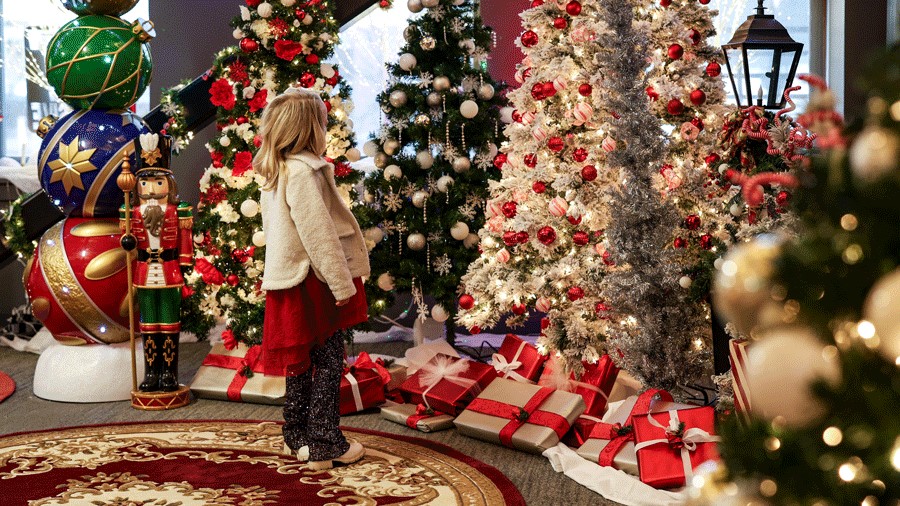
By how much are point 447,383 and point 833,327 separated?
4039mm

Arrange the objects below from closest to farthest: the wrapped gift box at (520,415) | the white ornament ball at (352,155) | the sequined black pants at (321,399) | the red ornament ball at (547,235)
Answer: the sequined black pants at (321,399), the wrapped gift box at (520,415), the red ornament ball at (547,235), the white ornament ball at (352,155)

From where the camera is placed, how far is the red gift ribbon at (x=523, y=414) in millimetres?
4277

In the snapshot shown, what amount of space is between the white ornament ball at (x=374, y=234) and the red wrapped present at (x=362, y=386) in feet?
3.11

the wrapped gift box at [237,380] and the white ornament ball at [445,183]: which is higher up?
the white ornament ball at [445,183]

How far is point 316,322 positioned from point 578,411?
4.29ft

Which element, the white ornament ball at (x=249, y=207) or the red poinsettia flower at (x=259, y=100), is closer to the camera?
the white ornament ball at (x=249, y=207)

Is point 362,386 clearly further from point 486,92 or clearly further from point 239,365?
point 486,92

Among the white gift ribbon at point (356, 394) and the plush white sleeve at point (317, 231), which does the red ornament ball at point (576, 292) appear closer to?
the white gift ribbon at point (356, 394)

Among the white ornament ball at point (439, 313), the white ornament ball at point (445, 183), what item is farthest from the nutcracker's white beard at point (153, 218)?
the white ornament ball at point (439, 313)

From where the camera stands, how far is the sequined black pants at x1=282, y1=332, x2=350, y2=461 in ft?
13.0

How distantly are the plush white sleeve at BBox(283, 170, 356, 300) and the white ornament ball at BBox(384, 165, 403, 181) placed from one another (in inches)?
88.0

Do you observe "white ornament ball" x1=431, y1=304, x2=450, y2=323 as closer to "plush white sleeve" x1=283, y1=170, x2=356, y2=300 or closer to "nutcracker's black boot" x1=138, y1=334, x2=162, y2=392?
"nutcracker's black boot" x1=138, y1=334, x2=162, y2=392

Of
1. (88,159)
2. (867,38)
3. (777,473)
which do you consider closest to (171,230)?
(88,159)

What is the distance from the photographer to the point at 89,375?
530 centimetres
